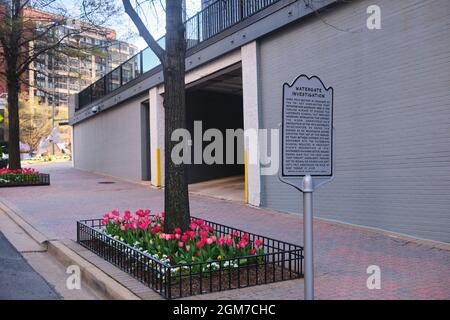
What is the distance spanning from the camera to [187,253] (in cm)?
600

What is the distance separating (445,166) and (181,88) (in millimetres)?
4365

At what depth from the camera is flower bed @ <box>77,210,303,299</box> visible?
215 inches

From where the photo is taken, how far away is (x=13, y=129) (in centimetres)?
2247

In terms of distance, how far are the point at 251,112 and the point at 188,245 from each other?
7.10 metres

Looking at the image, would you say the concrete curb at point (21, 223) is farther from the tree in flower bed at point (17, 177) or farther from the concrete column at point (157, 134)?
the concrete column at point (157, 134)

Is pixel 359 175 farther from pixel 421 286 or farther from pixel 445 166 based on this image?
pixel 421 286

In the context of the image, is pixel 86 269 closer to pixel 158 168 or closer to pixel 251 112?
pixel 251 112

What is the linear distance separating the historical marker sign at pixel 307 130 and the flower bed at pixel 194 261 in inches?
71.2

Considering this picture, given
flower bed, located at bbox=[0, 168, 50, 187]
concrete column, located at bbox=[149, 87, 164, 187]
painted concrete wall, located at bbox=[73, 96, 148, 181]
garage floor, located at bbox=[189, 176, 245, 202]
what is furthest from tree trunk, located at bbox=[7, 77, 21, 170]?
garage floor, located at bbox=[189, 176, 245, 202]

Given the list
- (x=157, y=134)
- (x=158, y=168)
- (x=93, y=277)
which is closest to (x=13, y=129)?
(x=157, y=134)

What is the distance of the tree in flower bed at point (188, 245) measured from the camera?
19.6 ft

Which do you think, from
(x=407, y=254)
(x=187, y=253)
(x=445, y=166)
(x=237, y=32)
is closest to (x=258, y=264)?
(x=187, y=253)

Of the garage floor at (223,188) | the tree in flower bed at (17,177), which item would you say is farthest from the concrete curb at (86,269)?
the tree in flower bed at (17,177)

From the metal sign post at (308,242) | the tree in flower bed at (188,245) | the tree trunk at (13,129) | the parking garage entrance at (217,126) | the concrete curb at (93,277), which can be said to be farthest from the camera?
the tree trunk at (13,129)
